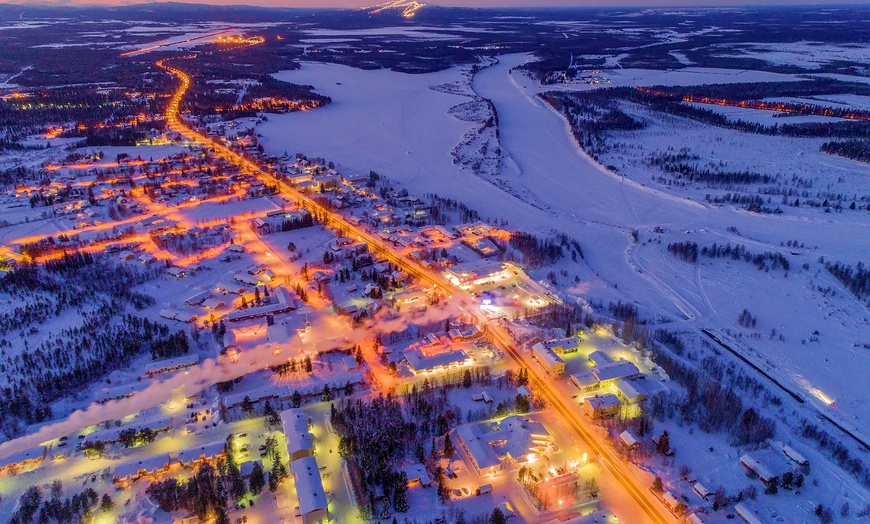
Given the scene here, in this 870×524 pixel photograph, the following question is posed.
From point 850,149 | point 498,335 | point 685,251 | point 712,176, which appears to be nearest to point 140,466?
point 498,335

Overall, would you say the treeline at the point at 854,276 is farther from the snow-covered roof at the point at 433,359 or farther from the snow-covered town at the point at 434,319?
the snow-covered roof at the point at 433,359

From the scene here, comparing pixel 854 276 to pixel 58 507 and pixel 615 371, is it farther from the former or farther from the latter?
pixel 58 507

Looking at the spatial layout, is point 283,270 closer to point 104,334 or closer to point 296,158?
point 104,334

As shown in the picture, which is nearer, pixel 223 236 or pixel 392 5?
pixel 223 236

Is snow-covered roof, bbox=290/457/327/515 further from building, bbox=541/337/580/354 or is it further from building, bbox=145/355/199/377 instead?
building, bbox=541/337/580/354

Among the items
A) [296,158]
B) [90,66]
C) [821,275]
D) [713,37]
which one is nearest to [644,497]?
[821,275]

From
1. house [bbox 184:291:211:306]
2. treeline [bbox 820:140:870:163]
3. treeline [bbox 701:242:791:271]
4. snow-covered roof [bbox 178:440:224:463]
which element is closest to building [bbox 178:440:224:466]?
snow-covered roof [bbox 178:440:224:463]

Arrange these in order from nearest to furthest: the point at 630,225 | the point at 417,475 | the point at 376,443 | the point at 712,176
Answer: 1. the point at 417,475
2. the point at 376,443
3. the point at 630,225
4. the point at 712,176
